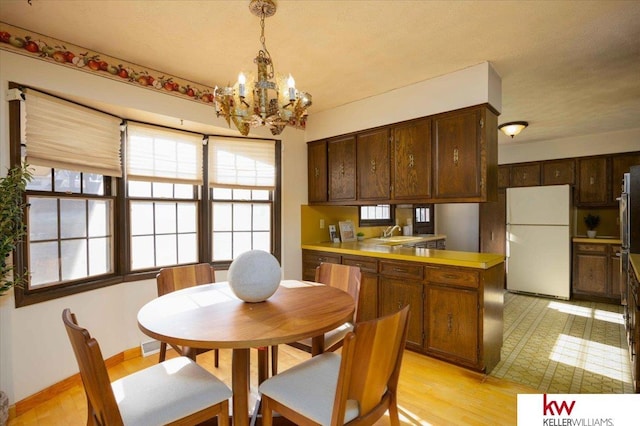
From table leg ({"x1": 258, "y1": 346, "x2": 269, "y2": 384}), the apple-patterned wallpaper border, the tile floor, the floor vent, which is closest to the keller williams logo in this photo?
the tile floor

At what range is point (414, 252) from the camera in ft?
10.00

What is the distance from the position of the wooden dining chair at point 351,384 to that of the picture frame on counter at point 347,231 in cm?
274

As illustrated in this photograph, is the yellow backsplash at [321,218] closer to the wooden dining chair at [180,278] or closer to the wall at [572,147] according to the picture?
the wooden dining chair at [180,278]

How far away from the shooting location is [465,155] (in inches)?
106

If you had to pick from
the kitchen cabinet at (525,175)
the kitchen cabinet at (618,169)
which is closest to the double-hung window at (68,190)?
the kitchen cabinet at (525,175)

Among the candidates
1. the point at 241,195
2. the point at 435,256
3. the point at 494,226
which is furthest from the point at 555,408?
the point at 494,226

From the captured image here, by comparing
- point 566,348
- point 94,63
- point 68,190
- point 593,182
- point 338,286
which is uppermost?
point 94,63

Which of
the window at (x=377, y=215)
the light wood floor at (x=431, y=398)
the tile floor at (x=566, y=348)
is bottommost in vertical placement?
the tile floor at (x=566, y=348)

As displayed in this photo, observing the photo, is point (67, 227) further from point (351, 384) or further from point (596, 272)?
point (596, 272)

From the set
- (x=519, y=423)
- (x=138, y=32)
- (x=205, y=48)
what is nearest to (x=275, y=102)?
(x=205, y=48)

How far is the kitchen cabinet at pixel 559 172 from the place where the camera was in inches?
193

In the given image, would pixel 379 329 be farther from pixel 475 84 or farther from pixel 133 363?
pixel 133 363

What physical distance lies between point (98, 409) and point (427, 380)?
217cm

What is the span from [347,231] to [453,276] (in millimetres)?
1906
